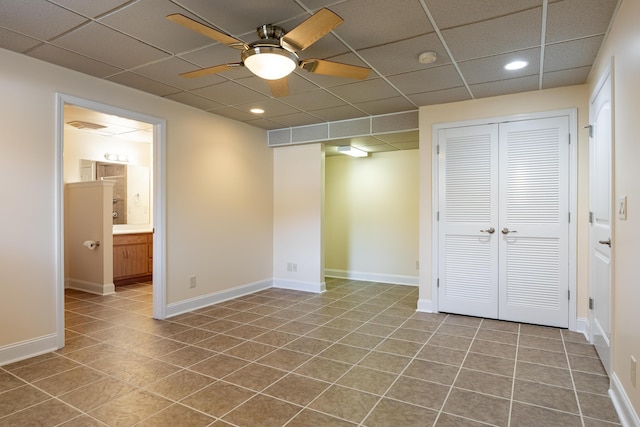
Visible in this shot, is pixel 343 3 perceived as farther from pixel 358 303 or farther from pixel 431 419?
pixel 358 303

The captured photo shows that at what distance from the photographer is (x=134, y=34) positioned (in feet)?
8.29

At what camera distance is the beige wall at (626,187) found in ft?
6.05

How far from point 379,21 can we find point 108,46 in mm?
2041

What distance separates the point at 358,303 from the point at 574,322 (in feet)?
7.68

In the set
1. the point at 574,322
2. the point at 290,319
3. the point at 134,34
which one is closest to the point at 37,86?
the point at 134,34

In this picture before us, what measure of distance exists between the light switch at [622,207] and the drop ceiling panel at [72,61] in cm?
390

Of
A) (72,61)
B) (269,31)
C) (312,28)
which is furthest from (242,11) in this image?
(72,61)

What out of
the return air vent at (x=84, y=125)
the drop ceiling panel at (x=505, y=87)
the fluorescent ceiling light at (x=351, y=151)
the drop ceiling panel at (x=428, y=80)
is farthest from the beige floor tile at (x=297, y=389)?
the return air vent at (x=84, y=125)

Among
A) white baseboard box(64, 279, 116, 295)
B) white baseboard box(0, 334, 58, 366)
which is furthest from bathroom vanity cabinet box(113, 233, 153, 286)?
white baseboard box(0, 334, 58, 366)

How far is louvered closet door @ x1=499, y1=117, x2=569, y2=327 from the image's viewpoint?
142 inches

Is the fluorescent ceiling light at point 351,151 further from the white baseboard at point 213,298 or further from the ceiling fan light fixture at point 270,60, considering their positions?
the ceiling fan light fixture at point 270,60

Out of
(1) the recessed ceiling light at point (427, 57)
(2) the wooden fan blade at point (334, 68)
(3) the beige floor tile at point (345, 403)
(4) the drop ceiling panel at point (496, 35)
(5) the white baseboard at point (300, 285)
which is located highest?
(4) the drop ceiling panel at point (496, 35)

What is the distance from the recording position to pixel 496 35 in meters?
2.54

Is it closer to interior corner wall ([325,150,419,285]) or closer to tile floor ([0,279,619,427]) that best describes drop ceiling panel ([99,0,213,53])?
tile floor ([0,279,619,427])
